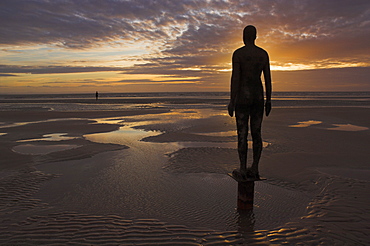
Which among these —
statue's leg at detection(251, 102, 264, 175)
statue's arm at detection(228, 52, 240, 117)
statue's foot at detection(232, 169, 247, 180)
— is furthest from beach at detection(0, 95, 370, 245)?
statue's arm at detection(228, 52, 240, 117)

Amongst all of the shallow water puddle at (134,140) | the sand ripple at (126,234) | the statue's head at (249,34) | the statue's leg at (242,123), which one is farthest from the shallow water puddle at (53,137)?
the statue's head at (249,34)

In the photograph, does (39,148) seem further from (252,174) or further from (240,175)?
(252,174)

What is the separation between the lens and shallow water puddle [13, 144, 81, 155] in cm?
974

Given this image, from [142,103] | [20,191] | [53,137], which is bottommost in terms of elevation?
[20,191]

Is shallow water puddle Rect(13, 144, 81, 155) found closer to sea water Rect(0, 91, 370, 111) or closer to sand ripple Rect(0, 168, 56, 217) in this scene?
sand ripple Rect(0, 168, 56, 217)

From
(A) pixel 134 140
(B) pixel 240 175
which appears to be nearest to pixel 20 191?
(B) pixel 240 175

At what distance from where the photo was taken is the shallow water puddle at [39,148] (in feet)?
32.0

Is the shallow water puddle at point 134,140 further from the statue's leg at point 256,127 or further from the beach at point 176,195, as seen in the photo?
the statue's leg at point 256,127

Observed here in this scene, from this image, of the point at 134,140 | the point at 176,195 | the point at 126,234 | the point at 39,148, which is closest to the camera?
the point at 126,234

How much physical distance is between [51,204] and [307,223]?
4584 mm

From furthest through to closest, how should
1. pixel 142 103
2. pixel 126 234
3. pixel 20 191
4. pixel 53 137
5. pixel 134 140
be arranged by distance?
pixel 142 103
pixel 53 137
pixel 134 140
pixel 20 191
pixel 126 234

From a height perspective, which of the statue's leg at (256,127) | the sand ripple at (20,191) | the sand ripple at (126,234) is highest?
the statue's leg at (256,127)

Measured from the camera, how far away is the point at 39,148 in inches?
411

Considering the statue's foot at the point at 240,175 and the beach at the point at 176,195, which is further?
the statue's foot at the point at 240,175
